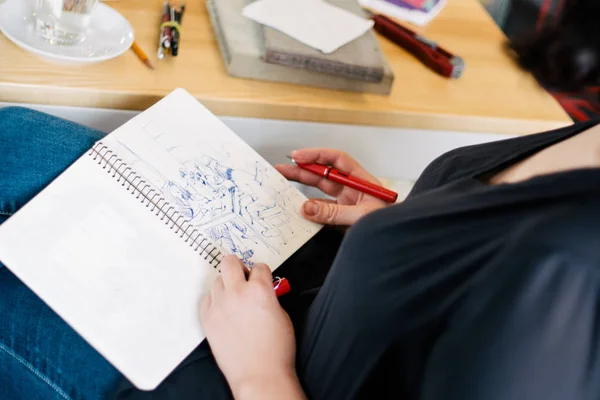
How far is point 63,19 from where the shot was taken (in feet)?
2.36

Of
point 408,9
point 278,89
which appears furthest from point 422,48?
point 278,89

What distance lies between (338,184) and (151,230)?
11.2 inches

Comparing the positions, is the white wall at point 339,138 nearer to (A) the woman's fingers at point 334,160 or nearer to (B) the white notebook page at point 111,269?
(A) the woman's fingers at point 334,160

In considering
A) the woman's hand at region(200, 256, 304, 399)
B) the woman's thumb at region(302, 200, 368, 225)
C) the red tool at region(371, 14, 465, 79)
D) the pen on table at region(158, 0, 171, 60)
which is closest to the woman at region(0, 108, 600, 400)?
the woman's hand at region(200, 256, 304, 399)

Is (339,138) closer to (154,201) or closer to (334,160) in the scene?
(334,160)

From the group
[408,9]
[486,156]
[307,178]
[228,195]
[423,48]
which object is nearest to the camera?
[486,156]

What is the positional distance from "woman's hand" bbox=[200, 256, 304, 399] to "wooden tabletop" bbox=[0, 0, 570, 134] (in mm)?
290

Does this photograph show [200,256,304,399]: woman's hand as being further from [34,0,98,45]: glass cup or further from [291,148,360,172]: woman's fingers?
[34,0,98,45]: glass cup

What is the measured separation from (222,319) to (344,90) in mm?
411

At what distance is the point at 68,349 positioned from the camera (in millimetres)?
557

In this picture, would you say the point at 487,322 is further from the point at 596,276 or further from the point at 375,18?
the point at 375,18

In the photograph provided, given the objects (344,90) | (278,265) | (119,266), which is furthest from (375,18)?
(119,266)

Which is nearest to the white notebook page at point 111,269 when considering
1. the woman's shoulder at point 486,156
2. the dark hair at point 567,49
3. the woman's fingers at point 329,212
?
the woman's fingers at point 329,212

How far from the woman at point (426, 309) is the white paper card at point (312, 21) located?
305 millimetres
